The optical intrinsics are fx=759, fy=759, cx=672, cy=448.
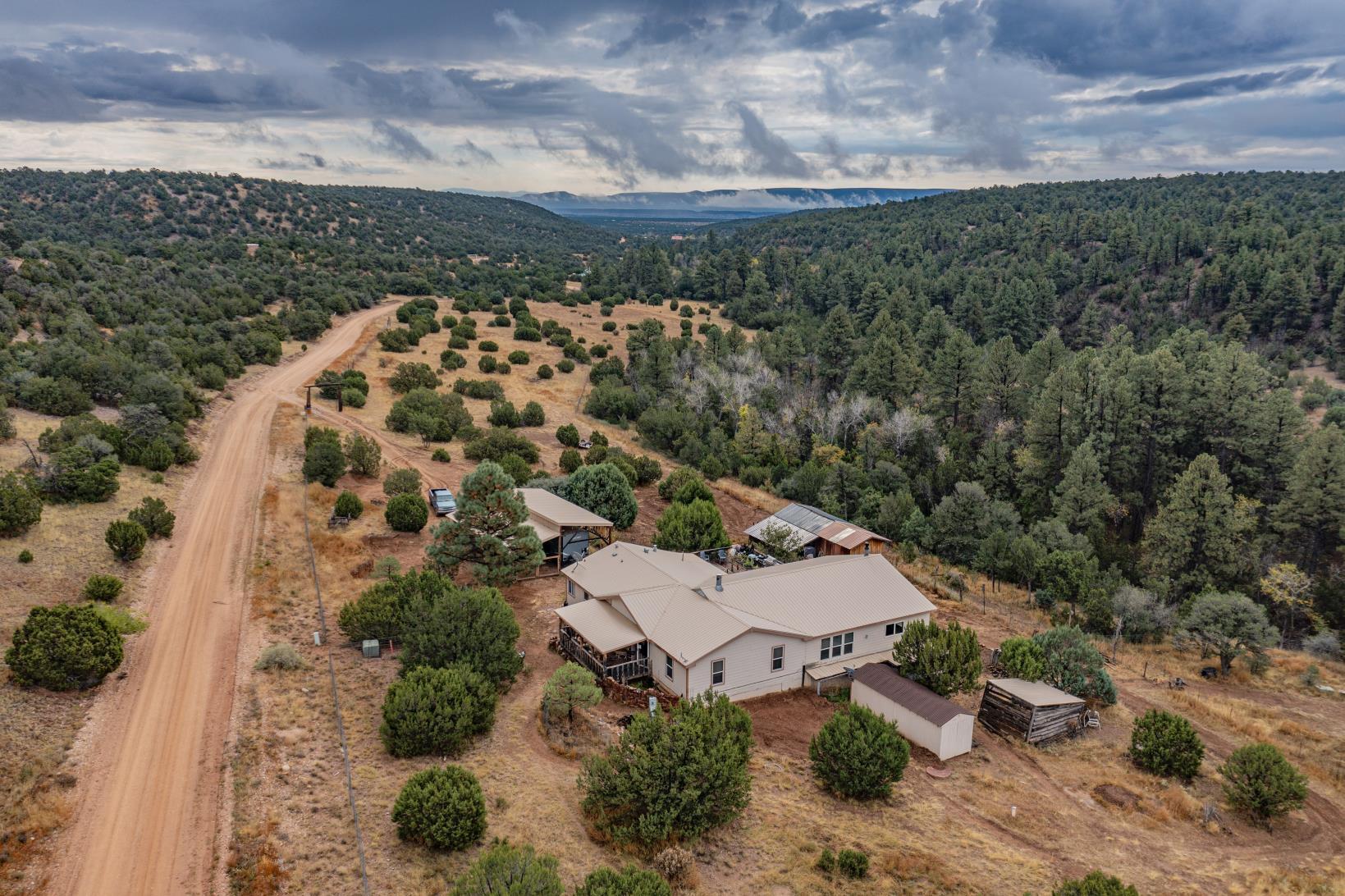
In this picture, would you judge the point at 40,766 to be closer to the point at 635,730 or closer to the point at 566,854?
the point at 566,854

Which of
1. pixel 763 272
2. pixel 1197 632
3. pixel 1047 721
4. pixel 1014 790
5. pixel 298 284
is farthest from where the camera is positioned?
pixel 763 272

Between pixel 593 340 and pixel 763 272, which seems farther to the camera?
pixel 763 272

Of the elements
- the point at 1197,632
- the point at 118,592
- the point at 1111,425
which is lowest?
the point at 1197,632

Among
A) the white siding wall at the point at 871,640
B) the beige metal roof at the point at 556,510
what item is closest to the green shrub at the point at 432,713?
the white siding wall at the point at 871,640

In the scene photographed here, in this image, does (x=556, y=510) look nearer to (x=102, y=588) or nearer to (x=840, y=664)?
(x=840, y=664)

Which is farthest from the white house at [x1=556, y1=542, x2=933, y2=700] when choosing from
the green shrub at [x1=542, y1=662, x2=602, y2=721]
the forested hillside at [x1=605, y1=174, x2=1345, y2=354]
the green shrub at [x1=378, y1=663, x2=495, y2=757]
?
the forested hillside at [x1=605, y1=174, x2=1345, y2=354]

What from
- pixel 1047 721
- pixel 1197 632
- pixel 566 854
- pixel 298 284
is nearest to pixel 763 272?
pixel 298 284
